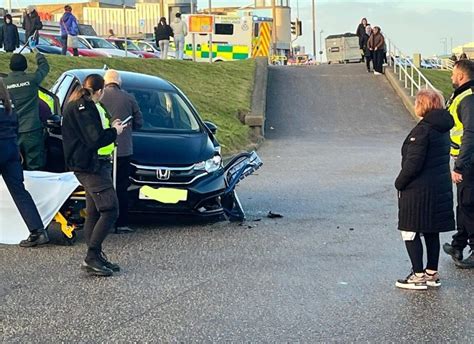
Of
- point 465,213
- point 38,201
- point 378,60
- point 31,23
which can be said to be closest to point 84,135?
point 38,201

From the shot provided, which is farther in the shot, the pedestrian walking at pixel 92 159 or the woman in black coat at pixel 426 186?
the pedestrian walking at pixel 92 159

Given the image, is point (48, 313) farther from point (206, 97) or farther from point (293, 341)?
point (206, 97)

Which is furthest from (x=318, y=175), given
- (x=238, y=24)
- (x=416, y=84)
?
(x=238, y=24)

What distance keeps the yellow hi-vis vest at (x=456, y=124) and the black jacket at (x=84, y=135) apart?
9.82 feet

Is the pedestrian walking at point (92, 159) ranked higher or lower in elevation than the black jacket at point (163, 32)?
lower

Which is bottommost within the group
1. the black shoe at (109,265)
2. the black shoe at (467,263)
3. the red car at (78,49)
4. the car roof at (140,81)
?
the black shoe at (467,263)

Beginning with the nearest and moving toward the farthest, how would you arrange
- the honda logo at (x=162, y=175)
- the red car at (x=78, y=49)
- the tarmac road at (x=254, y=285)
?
1. the tarmac road at (x=254, y=285)
2. the honda logo at (x=162, y=175)
3. the red car at (x=78, y=49)

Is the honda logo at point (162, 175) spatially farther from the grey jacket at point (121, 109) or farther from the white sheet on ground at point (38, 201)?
the white sheet on ground at point (38, 201)

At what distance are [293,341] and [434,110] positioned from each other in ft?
7.91

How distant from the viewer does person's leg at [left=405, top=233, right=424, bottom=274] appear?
22.0 feet

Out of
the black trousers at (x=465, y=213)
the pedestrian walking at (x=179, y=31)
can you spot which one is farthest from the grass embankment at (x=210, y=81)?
the black trousers at (x=465, y=213)

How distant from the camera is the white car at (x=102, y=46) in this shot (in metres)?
32.1

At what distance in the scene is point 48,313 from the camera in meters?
5.91

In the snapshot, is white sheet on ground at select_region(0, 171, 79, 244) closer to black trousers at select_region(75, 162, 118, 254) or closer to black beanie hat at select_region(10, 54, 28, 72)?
black trousers at select_region(75, 162, 118, 254)
